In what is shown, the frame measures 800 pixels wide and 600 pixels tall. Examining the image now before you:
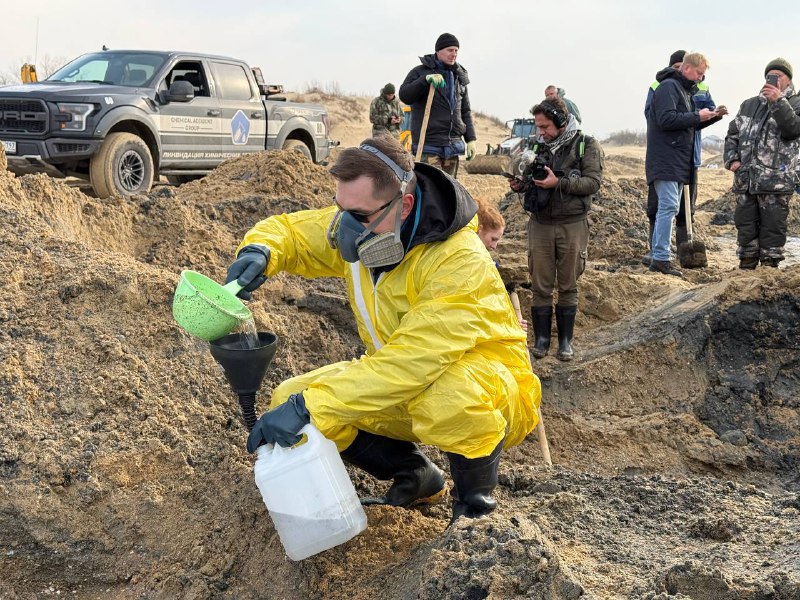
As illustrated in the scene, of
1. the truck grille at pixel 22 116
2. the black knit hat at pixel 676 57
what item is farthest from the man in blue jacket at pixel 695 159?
the truck grille at pixel 22 116

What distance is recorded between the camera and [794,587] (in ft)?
7.57

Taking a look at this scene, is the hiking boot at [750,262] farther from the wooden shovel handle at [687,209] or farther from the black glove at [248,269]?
the black glove at [248,269]

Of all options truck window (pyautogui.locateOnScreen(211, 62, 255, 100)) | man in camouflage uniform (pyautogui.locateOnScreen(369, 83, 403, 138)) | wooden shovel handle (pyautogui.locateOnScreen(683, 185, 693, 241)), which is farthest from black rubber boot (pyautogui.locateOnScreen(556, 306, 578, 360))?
man in camouflage uniform (pyautogui.locateOnScreen(369, 83, 403, 138))

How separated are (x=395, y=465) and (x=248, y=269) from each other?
1.04 meters

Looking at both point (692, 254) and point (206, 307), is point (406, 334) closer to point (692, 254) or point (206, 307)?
point (206, 307)

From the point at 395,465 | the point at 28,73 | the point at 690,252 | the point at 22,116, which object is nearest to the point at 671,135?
the point at 690,252

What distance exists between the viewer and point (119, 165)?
8375 mm

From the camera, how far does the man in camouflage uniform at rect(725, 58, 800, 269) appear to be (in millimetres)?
6387

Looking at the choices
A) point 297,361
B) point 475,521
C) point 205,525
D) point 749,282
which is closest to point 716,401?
point 749,282

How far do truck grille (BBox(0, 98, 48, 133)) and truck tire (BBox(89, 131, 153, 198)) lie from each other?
2.15 ft

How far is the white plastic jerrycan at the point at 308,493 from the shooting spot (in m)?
2.71

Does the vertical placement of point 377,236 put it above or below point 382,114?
below

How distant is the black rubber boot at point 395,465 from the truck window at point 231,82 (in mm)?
7915

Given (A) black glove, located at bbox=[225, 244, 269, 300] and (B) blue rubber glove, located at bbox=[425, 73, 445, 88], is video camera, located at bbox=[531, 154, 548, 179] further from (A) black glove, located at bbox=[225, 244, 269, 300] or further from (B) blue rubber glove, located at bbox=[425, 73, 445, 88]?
(A) black glove, located at bbox=[225, 244, 269, 300]
